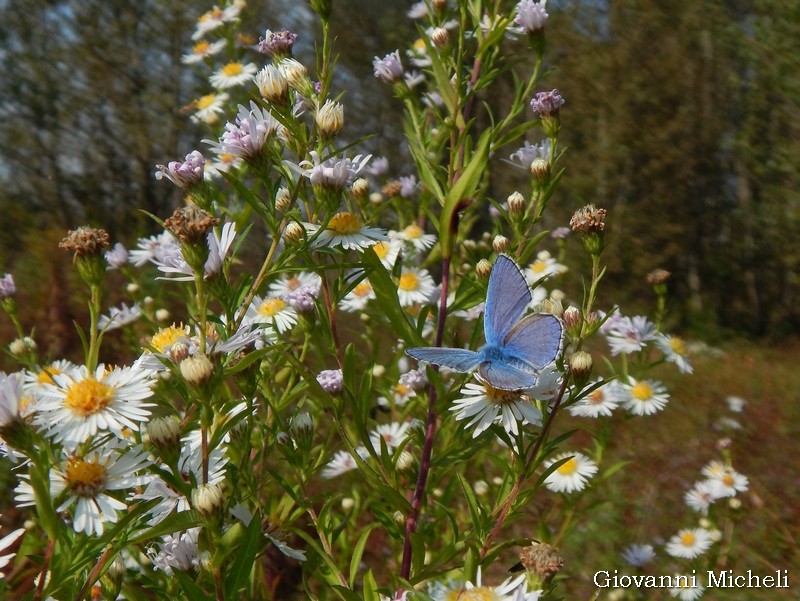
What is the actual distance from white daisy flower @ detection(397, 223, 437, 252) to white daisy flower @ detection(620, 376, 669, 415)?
1.86ft

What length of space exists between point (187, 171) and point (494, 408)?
0.53 m

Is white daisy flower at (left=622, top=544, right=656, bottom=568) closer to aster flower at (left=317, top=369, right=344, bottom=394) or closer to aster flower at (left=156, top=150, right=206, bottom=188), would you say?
aster flower at (left=317, top=369, right=344, bottom=394)

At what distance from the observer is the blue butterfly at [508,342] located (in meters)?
0.88

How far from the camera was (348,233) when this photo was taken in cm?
107

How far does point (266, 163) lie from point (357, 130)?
8171 mm

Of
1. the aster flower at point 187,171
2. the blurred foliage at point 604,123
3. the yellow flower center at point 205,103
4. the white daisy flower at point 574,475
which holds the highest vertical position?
the aster flower at point 187,171

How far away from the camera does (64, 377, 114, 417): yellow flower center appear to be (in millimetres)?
818

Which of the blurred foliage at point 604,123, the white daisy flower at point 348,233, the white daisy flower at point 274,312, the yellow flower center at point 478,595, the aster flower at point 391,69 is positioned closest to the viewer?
the yellow flower center at point 478,595

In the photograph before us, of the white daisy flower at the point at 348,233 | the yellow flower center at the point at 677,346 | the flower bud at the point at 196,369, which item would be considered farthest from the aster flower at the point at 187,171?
the yellow flower center at the point at 677,346

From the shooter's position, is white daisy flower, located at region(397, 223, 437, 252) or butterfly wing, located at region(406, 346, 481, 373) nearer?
butterfly wing, located at region(406, 346, 481, 373)

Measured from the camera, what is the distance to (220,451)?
953mm

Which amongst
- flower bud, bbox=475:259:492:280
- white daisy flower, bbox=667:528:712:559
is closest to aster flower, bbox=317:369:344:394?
flower bud, bbox=475:259:492:280

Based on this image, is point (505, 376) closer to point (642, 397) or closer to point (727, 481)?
point (642, 397)

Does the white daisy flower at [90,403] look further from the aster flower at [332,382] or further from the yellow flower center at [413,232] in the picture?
the yellow flower center at [413,232]
